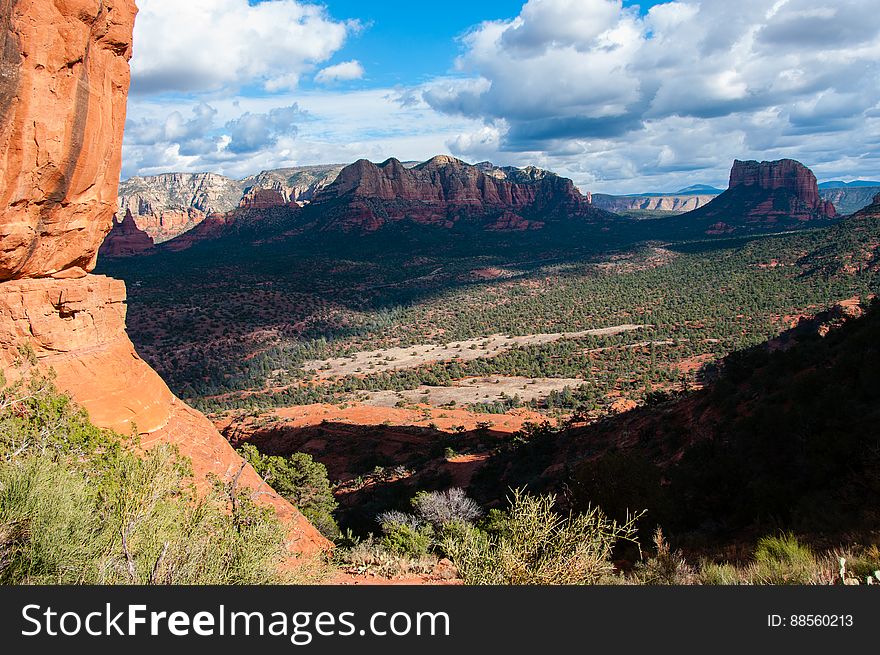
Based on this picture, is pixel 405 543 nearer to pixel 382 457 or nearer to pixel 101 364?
pixel 101 364

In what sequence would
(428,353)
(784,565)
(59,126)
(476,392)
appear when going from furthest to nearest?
(428,353), (476,392), (59,126), (784,565)

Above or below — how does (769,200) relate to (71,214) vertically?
above

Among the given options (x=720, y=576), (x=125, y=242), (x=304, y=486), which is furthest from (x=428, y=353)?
(x=125, y=242)

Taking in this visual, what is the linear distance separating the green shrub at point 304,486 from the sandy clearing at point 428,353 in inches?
1204

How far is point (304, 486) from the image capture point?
57.7 feet

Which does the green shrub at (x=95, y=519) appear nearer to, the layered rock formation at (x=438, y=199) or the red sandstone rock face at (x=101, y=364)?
the red sandstone rock face at (x=101, y=364)

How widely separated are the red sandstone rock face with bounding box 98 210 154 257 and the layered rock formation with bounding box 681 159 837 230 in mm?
138890

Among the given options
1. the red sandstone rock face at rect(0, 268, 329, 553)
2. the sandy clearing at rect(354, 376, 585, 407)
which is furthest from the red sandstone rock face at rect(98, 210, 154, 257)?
the red sandstone rock face at rect(0, 268, 329, 553)

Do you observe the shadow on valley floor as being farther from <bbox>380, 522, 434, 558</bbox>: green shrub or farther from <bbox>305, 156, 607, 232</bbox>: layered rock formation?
<bbox>305, 156, 607, 232</bbox>: layered rock formation

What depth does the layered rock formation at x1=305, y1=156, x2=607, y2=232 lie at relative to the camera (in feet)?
433

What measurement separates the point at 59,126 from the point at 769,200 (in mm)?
167502

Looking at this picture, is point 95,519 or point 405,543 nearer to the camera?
Result: point 95,519

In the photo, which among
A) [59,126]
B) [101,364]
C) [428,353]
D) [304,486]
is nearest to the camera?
[59,126]

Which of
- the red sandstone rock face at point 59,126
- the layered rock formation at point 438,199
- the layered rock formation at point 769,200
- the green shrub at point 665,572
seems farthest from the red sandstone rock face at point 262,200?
the green shrub at point 665,572
